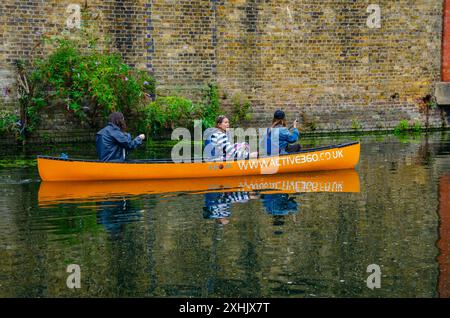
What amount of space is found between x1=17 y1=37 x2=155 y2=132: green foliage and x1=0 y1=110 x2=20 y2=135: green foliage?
0.33 metres

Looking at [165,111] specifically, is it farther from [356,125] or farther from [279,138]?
[279,138]

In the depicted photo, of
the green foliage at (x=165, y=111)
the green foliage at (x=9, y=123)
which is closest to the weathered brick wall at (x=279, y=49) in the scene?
the green foliage at (x=9, y=123)

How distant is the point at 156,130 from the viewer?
22.3 metres

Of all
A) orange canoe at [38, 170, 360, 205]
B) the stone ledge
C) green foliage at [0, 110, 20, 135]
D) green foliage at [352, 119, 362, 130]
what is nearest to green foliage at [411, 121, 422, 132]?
the stone ledge

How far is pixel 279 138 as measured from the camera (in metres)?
15.1

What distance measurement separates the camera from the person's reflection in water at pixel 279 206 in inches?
408

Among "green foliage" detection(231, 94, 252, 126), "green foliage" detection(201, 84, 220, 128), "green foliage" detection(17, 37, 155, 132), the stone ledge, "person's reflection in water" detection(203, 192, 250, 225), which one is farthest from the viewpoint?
the stone ledge

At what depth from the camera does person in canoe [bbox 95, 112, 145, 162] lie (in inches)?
561

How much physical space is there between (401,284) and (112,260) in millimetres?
2863

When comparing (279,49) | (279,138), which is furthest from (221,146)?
(279,49)

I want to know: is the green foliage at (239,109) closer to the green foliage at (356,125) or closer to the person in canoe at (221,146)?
the green foliage at (356,125)

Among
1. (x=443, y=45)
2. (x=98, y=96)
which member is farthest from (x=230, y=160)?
(x=443, y=45)

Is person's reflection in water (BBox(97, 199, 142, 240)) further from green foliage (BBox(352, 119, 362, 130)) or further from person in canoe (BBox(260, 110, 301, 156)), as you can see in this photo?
green foliage (BBox(352, 119, 362, 130))

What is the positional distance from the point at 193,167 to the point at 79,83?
712 centimetres
